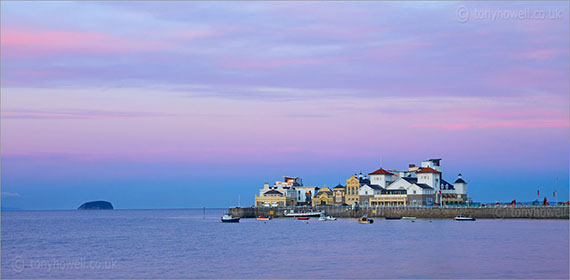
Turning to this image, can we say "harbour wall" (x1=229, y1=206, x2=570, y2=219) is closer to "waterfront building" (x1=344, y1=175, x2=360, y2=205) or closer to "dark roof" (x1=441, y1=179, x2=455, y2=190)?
"waterfront building" (x1=344, y1=175, x2=360, y2=205)

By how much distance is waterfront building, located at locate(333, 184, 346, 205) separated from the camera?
169 metres

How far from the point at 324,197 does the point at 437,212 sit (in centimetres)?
3983

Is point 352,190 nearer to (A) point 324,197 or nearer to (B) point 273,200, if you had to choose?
(A) point 324,197

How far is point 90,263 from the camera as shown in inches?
2255

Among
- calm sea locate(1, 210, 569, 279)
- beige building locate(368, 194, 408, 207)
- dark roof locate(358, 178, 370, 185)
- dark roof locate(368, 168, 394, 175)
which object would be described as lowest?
calm sea locate(1, 210, 569, 279)

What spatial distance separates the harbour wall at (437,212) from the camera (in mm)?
Result: 126375

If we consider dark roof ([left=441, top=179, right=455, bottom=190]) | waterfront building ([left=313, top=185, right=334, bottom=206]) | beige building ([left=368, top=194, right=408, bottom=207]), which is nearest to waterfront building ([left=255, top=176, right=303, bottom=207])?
waterfront building ([left=313, top=185, right=334, bottom=206])

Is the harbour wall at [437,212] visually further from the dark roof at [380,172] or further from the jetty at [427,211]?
the dark roof at [380,172]

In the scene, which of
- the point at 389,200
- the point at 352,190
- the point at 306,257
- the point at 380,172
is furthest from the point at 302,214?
the point at 306,257

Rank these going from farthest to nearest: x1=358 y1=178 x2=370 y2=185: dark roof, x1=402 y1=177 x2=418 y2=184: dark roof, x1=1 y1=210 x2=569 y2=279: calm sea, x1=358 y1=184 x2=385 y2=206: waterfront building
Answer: x1=358 y1=178 x2=370 y2=185: dark roof
x1=358 y1=184 x2=385 y2=206: waterfront building
x1=402 y1=177 x2=418 y2=184: dark roof
x1=1 y1=210 x2=569 y2=279: calm sea

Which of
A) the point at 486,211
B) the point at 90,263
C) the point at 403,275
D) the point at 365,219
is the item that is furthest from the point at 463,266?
the point at 486,211

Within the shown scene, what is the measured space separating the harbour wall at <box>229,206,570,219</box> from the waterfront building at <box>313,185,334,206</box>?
8.77 m

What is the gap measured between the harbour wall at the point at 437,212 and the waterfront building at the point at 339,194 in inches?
333

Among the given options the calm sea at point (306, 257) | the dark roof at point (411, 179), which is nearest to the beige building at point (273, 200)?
the dark roof at point (411, 179)
